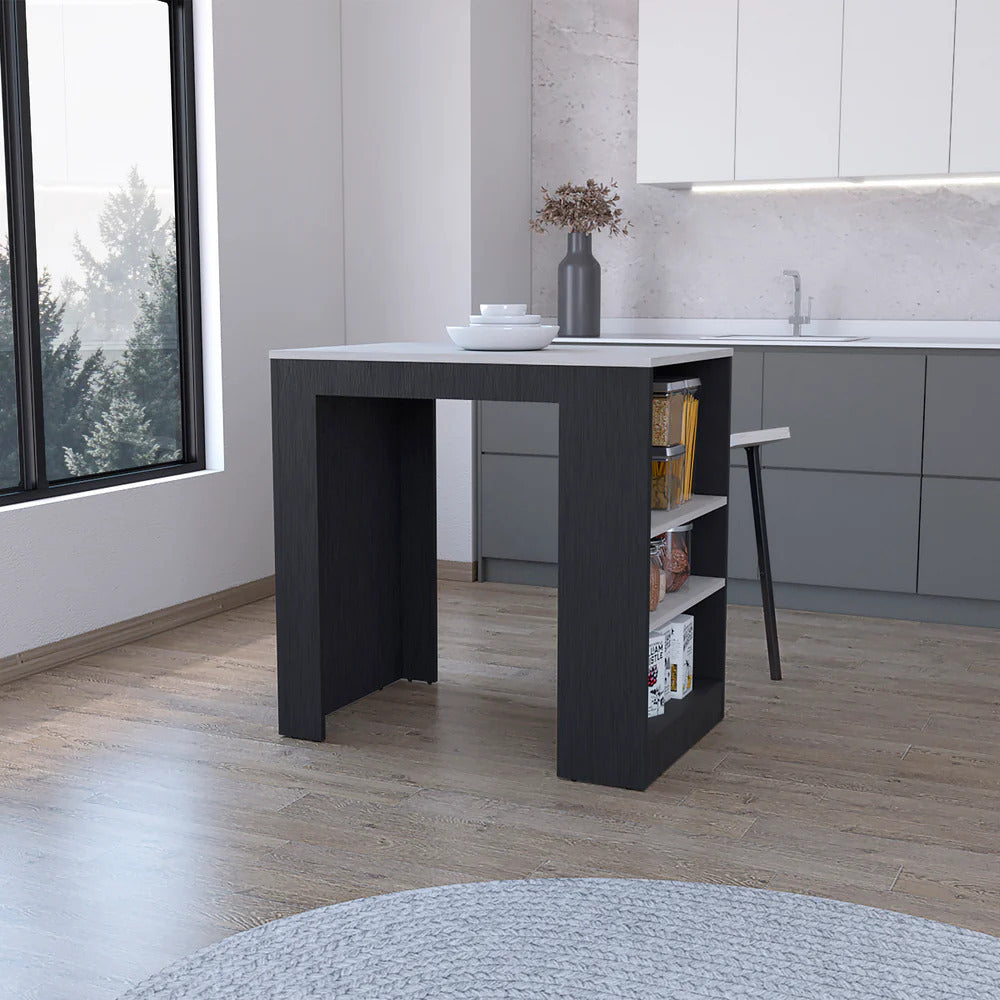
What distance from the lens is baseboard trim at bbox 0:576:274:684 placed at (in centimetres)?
365

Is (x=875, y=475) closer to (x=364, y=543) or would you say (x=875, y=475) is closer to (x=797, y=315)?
(x=797, y=315)

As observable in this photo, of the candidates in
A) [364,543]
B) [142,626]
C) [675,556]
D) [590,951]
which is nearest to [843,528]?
[675,556]

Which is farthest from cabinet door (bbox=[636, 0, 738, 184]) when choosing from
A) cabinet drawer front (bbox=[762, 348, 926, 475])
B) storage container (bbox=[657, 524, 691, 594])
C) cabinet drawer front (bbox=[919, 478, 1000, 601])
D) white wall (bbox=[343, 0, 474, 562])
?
storage container (bbox=[657, 524, 691, 594])

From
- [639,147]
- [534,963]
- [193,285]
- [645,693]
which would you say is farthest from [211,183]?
[534,963]

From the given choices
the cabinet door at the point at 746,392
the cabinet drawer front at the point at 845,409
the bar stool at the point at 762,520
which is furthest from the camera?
the cabinet door at the point at 746,392

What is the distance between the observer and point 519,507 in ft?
15.8

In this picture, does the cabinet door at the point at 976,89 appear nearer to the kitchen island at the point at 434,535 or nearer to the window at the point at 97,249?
the kitchen island at the point at 434,535

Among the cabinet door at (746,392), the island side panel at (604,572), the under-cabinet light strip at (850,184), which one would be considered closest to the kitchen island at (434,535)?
the island side panel at (604,572)

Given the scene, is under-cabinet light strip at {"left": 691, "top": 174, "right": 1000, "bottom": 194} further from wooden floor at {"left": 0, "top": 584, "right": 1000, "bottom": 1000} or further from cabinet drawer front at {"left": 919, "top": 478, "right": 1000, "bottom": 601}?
wooden floor at {"left": 0, "top": 584, "right": 1000, "bottom": 1000}

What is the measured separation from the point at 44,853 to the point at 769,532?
2742mm

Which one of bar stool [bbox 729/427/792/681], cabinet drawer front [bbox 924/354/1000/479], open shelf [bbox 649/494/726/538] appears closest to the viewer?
open shelf [bbox 649/494/726/538]

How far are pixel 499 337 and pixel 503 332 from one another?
0.02 meters

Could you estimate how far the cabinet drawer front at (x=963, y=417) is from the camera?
411cm

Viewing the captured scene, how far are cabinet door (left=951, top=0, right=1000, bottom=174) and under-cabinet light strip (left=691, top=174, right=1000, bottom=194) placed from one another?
0.41 ft
